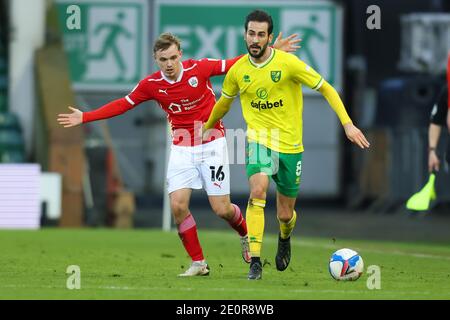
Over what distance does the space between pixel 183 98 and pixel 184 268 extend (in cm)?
187

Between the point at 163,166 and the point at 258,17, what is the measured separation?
726 inches

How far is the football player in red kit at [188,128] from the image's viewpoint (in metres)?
12.8

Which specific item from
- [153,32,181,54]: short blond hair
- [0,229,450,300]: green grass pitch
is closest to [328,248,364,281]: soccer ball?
[0,229,450,300]: green grass pitch

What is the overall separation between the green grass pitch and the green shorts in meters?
0.79

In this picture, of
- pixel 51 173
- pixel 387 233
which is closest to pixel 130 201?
pixel 51 173

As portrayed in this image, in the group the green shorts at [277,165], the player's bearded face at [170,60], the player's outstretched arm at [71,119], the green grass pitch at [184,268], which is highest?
the player's bearded face at [170,60]

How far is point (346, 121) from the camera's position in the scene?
1202 cm

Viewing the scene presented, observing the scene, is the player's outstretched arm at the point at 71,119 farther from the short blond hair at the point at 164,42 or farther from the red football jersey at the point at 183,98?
the short blond hair at the point at 164,42

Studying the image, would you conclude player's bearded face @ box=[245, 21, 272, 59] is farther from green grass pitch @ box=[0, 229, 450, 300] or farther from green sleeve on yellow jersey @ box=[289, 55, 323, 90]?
green grass pitch @ box=[0, 229, 450, 300]

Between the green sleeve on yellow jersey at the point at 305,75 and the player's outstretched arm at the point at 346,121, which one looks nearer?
the player's outstretched arm at the point at 346,121

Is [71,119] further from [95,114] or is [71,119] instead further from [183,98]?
[183,98]

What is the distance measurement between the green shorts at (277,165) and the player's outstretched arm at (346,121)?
691mm

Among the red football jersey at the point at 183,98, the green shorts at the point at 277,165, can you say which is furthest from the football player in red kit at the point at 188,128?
the green shorts at the point at 277,165
